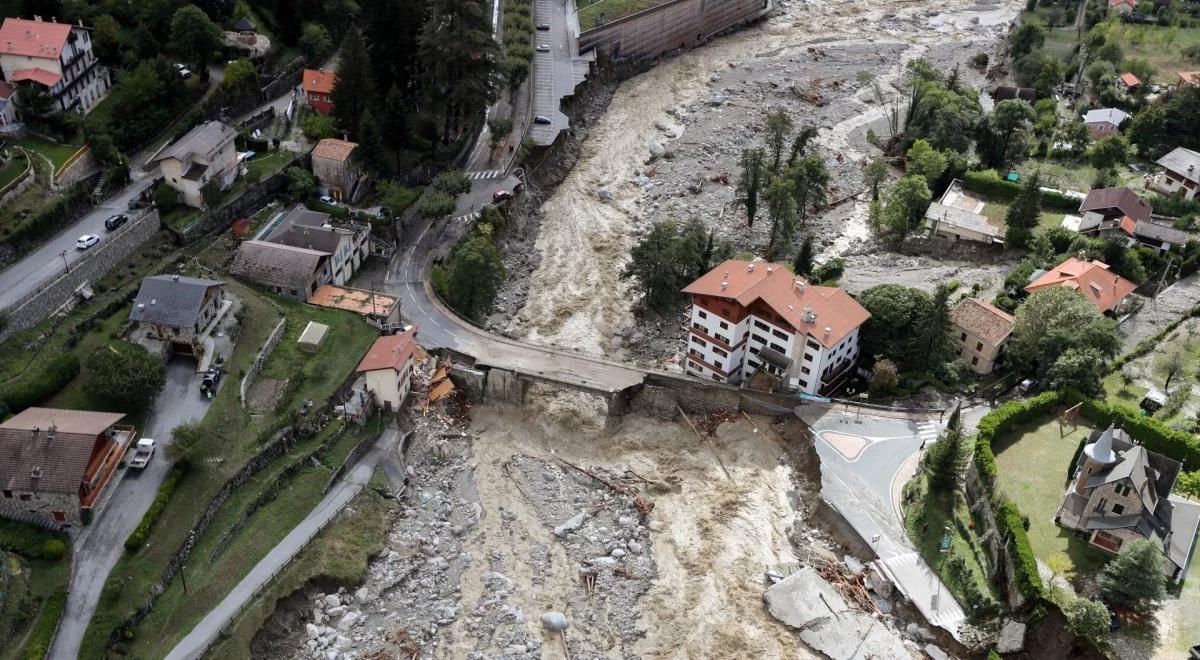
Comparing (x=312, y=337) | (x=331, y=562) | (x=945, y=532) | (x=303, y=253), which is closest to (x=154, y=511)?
(x=331, y=562)

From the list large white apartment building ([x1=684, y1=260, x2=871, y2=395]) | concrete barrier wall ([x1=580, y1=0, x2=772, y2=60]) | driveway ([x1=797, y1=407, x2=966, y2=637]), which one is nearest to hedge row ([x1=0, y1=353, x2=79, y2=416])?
large white apartment building ([x1=684, y1=260, x2=871, y2=395])

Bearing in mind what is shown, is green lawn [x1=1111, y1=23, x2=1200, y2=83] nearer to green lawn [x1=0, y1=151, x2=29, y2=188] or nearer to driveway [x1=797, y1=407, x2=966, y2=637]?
driveway [x1=797, y1=407, x2=966, y2=637]

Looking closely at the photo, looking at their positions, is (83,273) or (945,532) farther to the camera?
(83,273)

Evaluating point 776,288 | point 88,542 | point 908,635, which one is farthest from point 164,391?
point 908,635

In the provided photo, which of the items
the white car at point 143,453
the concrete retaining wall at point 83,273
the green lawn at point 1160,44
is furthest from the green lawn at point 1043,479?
the green lawn at point 1160,44

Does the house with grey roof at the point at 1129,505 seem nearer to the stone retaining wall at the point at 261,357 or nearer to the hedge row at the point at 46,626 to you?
the stone retaining wall at the point at 261,357

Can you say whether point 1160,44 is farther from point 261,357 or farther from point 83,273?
point 83,273

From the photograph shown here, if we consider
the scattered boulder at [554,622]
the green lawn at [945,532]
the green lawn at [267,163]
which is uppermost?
the green lawn at [267,163]
